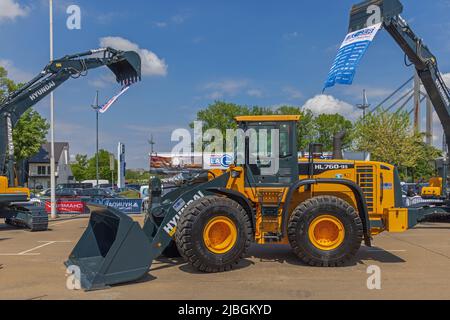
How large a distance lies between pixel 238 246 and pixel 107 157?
76590 mm

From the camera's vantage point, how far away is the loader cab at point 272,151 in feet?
25.6

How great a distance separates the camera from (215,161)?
8.82m

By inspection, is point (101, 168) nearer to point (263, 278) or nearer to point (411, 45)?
point (411, 45)

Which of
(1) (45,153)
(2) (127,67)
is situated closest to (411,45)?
(2) (127,67)

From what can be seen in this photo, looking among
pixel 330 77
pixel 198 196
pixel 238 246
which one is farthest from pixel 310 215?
pixel 330 77

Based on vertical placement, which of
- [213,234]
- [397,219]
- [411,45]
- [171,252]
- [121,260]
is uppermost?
[411,45]

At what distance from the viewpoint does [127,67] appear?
51.9 ft

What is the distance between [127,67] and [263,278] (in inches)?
457

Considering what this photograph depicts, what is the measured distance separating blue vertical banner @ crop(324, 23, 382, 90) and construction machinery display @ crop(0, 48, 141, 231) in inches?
334

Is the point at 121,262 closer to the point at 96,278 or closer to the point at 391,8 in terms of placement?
the point at 96,278

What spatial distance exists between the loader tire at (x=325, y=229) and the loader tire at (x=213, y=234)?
0.96 metres

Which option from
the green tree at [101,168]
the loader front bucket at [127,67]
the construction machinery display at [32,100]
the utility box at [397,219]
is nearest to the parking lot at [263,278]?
the utility box at [397,219]

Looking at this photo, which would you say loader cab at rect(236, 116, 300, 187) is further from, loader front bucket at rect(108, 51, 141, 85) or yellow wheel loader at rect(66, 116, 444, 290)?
loader front bucket at rect(108, 51, 141, 85)

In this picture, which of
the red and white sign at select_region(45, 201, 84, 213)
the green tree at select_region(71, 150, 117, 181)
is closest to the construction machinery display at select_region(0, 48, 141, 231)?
the red and white sign at select_region(45, 201, 84, 213)
